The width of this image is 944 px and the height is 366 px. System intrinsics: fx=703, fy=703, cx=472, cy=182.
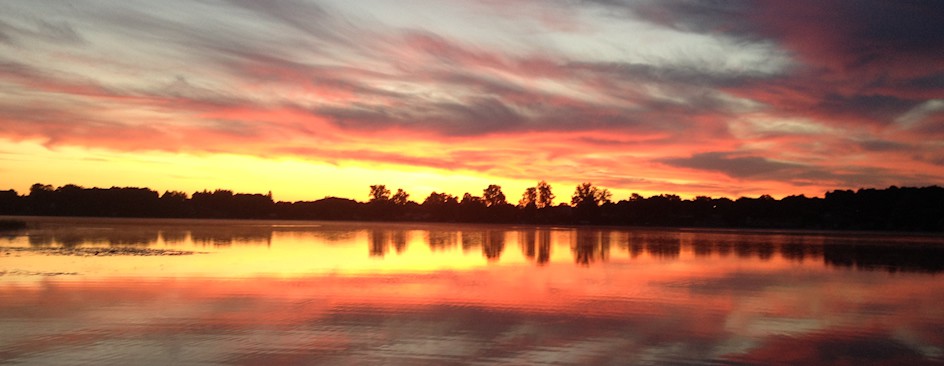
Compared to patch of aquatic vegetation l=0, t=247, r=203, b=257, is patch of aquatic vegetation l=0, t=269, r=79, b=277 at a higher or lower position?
lower

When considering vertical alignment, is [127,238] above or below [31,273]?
above

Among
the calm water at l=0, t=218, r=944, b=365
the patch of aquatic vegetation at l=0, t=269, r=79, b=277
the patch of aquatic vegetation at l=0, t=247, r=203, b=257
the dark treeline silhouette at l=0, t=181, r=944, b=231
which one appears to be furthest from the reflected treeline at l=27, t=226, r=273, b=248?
the dark treeline silhouette at l=0, t=181, r=944, b=231

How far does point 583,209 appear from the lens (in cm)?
17775

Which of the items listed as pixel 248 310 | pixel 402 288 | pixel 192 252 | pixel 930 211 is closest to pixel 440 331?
pixel 248 310

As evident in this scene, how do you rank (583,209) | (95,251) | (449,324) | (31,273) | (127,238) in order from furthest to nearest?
(583,209)
(127,238)
(95,251)
(31,273)
(449,324)

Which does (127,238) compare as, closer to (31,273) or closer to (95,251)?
(95,251)

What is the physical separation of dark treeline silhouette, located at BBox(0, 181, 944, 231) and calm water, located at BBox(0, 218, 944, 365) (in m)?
110

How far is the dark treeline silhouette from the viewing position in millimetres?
127250

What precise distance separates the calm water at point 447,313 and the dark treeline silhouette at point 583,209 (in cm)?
11022

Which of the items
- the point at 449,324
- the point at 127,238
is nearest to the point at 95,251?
the point at 127,238

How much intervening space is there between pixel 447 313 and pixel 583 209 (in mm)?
162762

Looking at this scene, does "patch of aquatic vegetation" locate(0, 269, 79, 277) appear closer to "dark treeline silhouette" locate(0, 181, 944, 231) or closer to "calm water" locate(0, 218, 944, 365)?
"calm water" locate(0, 218, 944, 365)

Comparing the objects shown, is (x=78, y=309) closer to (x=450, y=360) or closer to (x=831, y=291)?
(x=450, y=360)

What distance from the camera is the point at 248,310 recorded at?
57.2ft
